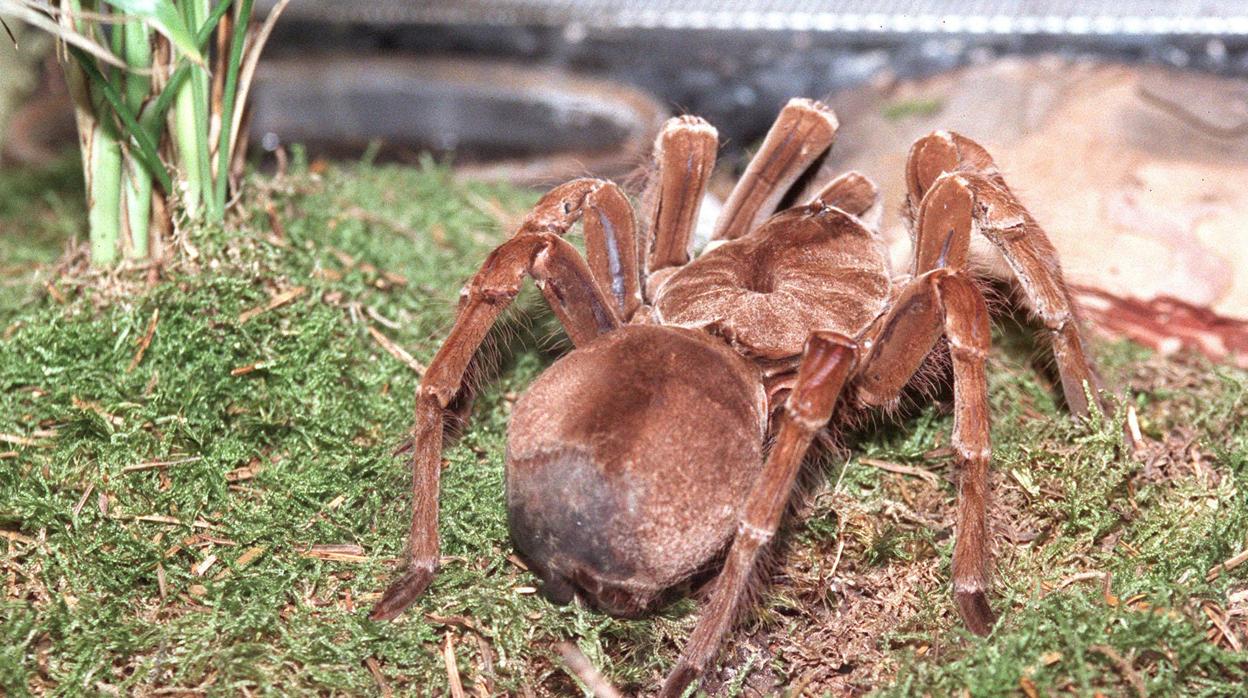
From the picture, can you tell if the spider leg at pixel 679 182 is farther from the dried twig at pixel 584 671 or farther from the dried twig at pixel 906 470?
the dried twig at pixel 584 671

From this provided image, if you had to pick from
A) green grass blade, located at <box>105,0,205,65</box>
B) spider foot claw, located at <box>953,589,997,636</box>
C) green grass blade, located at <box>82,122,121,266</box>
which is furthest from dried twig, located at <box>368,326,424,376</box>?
spider foot claw, located at <box>953,589,997,636</box>

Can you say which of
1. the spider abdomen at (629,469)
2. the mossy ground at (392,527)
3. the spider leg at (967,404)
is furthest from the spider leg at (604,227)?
the spider leg at (967,404)

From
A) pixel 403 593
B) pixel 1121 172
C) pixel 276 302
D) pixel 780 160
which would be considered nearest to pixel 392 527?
pixel 403 593

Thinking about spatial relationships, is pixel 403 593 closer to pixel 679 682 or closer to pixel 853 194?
pixel 679 682

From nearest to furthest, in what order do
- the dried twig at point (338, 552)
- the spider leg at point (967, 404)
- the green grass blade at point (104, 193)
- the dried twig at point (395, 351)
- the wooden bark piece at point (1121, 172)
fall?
the spider leg at point (967, 404) < the dried twig at point (338, 552) < the green grass blade at point (104, 193) < the dried twig at point (395, 351) < the wooden bark piece at point (1121, 172)

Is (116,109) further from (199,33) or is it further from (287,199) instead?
(287,199)

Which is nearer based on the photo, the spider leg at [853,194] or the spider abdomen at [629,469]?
the spider abdomen at [629,469]

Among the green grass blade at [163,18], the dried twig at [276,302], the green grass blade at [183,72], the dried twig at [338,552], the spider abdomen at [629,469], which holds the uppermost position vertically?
the green grass blade at [163,18]

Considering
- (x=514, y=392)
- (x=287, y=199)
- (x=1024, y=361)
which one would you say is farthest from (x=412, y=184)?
(x=1024, y=361)
